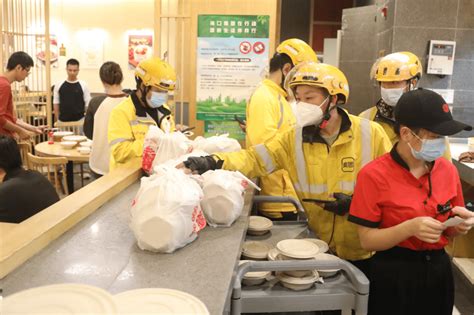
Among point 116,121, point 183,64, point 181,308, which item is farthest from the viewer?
point 183,64

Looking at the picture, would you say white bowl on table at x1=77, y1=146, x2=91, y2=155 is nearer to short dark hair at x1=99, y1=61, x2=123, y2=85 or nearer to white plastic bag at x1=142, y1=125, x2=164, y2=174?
short dark hair at x1=99, y1=61, x2=123, y2=85

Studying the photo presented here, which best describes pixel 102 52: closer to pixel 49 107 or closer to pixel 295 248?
pixel 49 107

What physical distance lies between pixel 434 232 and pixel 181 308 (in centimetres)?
99

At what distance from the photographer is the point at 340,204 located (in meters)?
2.08

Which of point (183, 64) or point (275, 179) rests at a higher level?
point (183, 64)

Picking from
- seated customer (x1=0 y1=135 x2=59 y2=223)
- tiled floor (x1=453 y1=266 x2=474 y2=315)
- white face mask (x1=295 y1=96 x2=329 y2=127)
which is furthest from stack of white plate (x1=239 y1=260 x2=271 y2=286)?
tiled floor (x1=453 y1=266 x2=474 y2=315)

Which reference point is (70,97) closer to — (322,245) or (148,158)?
(148,158)

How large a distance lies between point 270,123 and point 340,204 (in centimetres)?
95

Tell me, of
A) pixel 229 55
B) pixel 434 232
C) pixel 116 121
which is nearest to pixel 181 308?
pixel 434 232

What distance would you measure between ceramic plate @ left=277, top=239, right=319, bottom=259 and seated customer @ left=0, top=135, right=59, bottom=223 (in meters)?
1.67

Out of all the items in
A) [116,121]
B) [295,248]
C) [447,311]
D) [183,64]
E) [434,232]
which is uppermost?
[183,64]

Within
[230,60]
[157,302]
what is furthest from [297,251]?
[230,60]

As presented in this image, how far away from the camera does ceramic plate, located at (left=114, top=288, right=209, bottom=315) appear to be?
1172mm

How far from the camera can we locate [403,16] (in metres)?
4.70
